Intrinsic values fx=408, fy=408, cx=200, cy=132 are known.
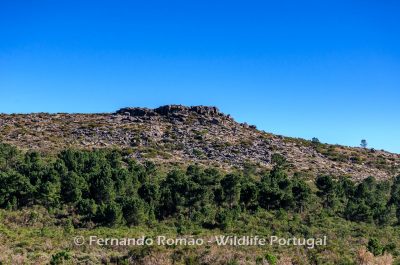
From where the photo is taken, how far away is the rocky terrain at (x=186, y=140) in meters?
91.7

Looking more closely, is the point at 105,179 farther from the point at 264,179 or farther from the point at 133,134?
the point at 133,134

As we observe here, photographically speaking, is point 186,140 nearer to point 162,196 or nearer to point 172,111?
point 172,111

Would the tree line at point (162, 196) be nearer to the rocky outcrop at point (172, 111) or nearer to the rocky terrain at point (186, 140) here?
the rocky terrain at point (186, 140)

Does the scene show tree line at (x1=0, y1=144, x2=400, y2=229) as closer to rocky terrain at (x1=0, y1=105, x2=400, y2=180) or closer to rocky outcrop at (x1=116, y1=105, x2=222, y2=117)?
rocky terrain at (x1=0, y1=105, x2=400, y2=180)

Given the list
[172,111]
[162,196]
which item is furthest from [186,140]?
[162,196]

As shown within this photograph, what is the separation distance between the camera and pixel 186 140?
351ft

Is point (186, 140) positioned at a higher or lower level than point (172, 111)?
lower

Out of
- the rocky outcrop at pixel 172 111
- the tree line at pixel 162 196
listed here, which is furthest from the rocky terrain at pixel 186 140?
the tree line at pixel 162 196

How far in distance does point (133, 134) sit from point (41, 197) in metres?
62.5

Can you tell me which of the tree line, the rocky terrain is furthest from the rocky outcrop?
the tree line

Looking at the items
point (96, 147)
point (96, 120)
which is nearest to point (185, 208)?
point (96, 147)

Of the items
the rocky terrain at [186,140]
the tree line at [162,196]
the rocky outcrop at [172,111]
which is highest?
the rocky outcrop at [172,111]

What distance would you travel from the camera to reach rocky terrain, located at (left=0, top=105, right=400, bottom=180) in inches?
3610

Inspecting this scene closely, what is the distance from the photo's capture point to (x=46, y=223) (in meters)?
39.8
